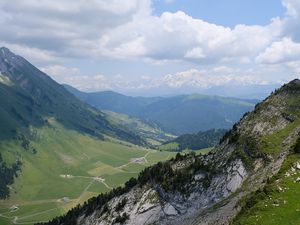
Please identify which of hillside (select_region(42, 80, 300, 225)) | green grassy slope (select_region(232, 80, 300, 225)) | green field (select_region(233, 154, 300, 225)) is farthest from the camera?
hillside (select_region(42, 80, 300, 225))

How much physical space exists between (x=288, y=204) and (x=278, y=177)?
11.2 metres

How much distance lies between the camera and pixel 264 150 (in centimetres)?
9531

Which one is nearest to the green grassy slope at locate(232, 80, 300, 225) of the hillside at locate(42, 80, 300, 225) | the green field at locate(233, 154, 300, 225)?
the green field at locate(233, 154, 300, 225)

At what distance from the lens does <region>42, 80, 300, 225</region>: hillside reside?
85938 mm

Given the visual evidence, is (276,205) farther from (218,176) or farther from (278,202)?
(218,176)

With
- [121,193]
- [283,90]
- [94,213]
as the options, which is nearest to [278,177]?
[283,90]

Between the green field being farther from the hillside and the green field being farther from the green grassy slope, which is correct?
the hillside

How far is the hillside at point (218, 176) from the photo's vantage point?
85938 mm

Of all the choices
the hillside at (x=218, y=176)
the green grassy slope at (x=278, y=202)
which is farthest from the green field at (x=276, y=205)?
the hillside at (x=218, y=176)

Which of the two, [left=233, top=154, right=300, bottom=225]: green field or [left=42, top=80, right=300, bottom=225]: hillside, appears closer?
[left=233, top=154, right=300, bottom=225]: green field

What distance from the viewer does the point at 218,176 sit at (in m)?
102

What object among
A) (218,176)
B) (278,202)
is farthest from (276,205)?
(218,176)

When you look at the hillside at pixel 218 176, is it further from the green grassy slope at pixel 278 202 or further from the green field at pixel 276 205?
the green field at pixel 276 205

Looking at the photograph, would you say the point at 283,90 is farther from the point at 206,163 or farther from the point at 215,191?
the point at 215,191
